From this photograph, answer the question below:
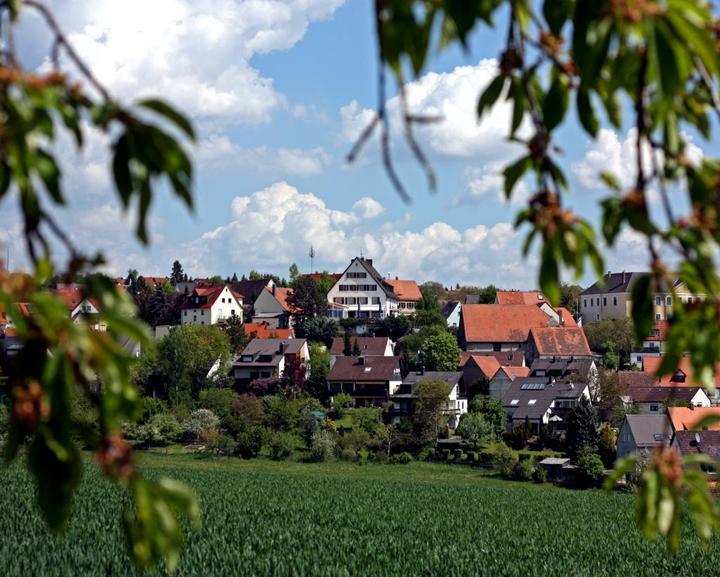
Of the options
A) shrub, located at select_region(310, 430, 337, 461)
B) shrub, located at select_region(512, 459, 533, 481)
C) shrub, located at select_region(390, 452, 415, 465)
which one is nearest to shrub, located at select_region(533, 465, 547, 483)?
shrub, located at select_region(512, 459, 533, 481)

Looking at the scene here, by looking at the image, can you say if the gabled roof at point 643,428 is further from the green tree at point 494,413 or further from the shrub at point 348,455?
the shrub at point 348,455

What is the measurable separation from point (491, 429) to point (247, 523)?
3457 centimetres

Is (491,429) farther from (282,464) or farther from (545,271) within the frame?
(545,271)

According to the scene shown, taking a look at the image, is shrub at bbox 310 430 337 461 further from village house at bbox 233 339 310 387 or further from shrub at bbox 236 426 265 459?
village house at bbox 233 339 310 387

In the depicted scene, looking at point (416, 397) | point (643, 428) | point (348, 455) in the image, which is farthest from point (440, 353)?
point (643, 428)

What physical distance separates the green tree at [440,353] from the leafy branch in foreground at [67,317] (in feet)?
255

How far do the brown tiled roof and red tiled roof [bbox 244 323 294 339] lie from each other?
46.0ft

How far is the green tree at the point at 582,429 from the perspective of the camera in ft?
180

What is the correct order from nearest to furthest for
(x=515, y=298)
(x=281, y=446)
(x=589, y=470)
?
(x=589, y=470) < (x=281, y=446) < (x=515, y=298)

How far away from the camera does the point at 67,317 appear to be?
1.75 m

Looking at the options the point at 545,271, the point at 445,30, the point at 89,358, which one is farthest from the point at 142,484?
the point at 445,30

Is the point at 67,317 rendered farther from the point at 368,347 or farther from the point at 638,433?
the point at 368,347

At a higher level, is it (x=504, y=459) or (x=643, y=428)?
(x=643, y=428)

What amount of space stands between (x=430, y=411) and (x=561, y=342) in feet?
81.0
